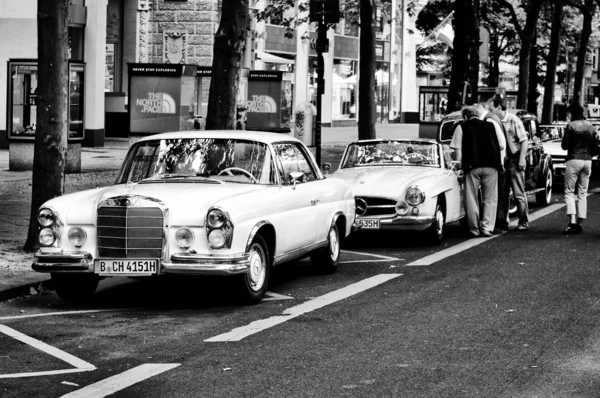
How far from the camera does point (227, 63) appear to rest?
17.5m

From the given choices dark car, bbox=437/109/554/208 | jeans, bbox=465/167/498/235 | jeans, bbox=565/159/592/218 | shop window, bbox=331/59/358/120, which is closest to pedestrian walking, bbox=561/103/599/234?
jeans, bbox=565/159/592/218

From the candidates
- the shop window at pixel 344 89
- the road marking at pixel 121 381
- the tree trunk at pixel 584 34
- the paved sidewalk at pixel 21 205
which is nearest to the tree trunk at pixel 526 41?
the tree trunk at pixel 584 34

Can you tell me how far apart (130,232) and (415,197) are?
18.2 feet

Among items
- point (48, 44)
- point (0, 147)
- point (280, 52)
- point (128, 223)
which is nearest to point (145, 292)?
point (128, 223)

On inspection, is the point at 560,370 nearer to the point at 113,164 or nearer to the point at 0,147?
the point at 113,164

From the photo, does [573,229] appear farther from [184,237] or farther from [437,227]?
[184,237]

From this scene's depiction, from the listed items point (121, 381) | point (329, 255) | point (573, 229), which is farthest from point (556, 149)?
point (121, 381)

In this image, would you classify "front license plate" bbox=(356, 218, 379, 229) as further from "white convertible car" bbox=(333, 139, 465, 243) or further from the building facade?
the building facade

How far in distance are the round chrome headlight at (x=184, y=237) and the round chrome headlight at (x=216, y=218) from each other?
7.0 inches

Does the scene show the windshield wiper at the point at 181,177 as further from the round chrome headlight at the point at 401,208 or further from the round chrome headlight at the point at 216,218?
the round chrome headlight at the point at 401,208

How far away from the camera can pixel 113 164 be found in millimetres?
27281

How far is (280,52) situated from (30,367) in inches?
1805

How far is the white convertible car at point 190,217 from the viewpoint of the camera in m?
10.0

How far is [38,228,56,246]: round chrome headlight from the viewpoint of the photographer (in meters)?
10.4
